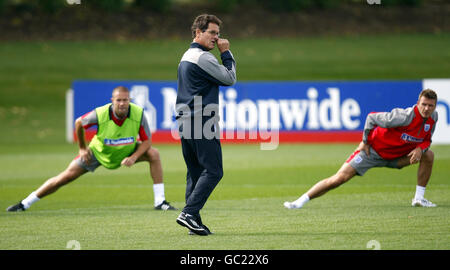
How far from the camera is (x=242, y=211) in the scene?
36.6ft

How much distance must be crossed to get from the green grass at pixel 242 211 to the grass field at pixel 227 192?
0.6 inches

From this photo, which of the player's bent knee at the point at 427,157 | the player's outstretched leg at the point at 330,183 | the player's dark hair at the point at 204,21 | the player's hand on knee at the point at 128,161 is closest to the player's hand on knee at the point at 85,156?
the player's hand on knee at the point at 128,161

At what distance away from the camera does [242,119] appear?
2222 centimetres

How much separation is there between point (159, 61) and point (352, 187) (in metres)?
24.6

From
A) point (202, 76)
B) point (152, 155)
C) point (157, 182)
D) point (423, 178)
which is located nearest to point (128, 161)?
point (152, 155)

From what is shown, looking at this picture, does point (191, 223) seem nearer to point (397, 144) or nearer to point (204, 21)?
point (204, 21)

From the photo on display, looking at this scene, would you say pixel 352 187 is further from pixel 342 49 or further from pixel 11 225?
pixel 342 49

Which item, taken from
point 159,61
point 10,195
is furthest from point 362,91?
point 159,61

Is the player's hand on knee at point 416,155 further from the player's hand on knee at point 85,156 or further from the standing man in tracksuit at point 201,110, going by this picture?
the player's hand on knee at point 85,156

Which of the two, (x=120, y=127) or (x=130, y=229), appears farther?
(x=120, y=127)

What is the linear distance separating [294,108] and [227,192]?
8.99m

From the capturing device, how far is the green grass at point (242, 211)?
8.45 m

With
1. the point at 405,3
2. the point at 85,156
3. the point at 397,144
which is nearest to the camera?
the point at 397,144

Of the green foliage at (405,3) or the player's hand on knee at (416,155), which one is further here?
the green foliage at (405,3)
